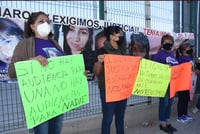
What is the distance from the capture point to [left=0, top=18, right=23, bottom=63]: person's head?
152 inches

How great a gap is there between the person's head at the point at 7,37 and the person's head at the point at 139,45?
8.00ft

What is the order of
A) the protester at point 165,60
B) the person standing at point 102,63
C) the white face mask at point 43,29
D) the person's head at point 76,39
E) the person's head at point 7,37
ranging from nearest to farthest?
the white face mask at point 43,29
the person standing at point 102,63
the person's head at point 7,37
the person's head at point 76,39
the protester at point 165,60

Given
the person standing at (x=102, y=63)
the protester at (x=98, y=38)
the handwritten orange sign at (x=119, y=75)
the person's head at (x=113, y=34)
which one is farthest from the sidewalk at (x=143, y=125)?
the person's head at (x=113, y=34)

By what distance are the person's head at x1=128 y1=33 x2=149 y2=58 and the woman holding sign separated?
2.81 metres

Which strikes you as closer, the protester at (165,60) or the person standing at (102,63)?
the person standing at (102,63)

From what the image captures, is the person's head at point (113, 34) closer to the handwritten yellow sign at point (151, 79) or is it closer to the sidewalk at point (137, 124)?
the handwritten yellow sign at point (151, 79)

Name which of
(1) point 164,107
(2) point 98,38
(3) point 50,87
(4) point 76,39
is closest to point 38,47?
(3) point 50,87

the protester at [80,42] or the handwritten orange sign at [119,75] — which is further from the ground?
the protester at [80,42]

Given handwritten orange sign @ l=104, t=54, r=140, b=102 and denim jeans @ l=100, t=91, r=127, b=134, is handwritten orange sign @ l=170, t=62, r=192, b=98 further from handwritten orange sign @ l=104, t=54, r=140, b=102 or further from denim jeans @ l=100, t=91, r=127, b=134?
denim jeans @ l=100, t=91, r=127, b=134

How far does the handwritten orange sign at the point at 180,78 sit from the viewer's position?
4.95m

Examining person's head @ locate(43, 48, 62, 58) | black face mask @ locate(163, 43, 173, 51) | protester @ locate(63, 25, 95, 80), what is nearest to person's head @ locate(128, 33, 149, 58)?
black face mask @ locate(163, 43, 173, 51)

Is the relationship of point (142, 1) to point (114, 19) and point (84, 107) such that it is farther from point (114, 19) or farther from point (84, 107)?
point (84, 107)

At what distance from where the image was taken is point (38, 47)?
9.42 feet

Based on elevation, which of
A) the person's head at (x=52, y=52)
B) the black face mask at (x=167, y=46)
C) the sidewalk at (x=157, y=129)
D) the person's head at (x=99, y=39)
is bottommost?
the sidewalk at (x=157, y=129)
